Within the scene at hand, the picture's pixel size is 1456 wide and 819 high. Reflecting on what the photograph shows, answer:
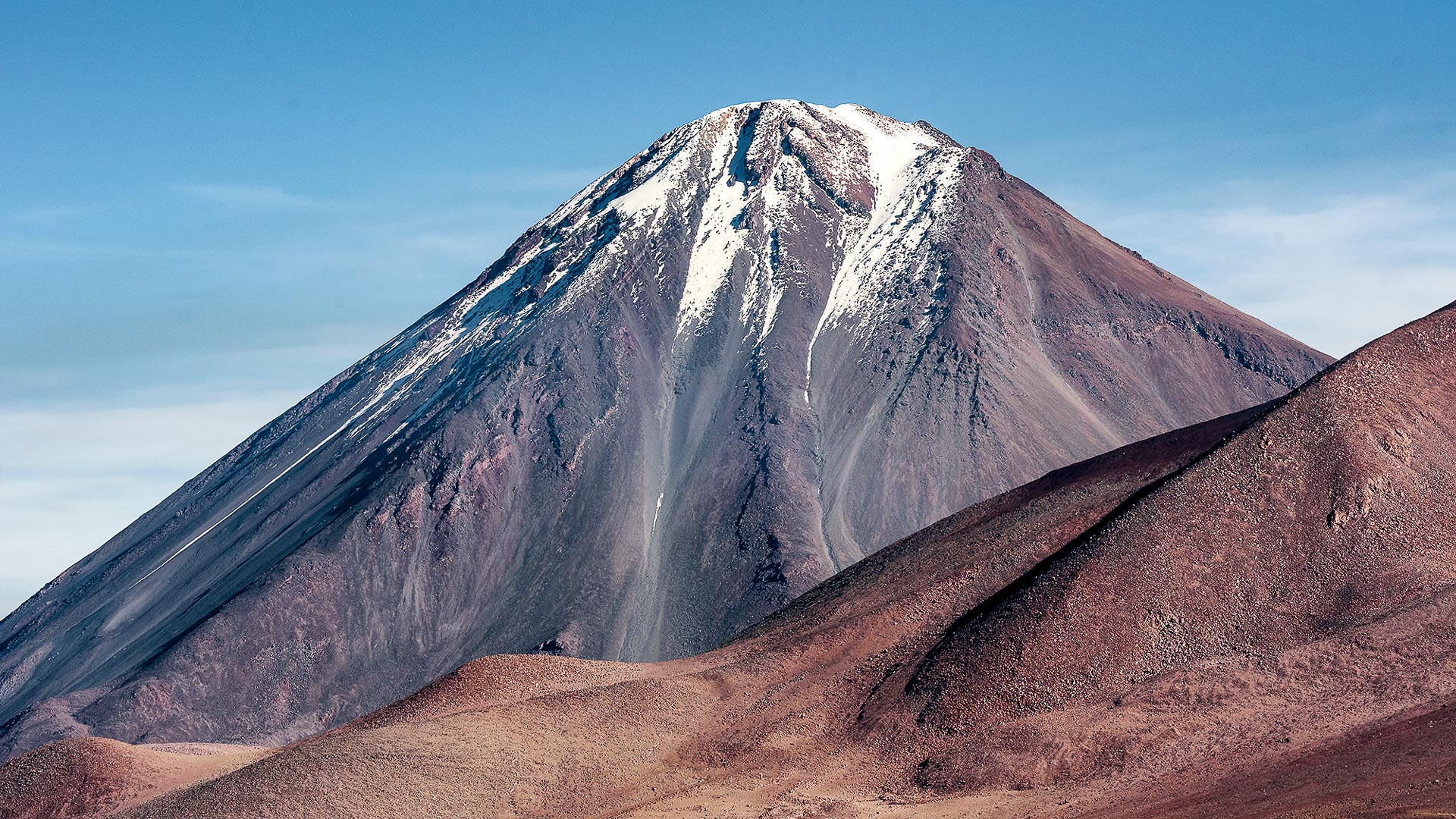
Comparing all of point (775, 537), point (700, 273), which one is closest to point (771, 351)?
point (700, 273)

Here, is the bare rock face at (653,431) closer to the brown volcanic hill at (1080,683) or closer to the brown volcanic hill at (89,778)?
the brown volcanic hill at (89,778)

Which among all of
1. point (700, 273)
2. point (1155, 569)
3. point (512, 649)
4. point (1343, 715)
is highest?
point (700, 273)

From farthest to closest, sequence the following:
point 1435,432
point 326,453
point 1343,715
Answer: point 326,453 < point 1435,432 < point 1343,715

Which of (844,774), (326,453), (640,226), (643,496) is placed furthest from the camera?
(640,226)

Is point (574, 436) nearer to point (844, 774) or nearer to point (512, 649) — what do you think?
point (512, 649)

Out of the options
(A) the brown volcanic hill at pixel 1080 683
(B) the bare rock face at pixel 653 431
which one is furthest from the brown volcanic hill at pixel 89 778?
(B) the bare rock face at pixel 653 431

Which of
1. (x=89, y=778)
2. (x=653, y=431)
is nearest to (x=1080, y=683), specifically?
(x=89, y=778)

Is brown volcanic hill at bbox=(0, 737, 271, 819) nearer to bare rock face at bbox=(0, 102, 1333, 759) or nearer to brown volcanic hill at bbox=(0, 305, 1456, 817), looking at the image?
brown volcanic hill at bbox=(0, 305, 1456, 817)
